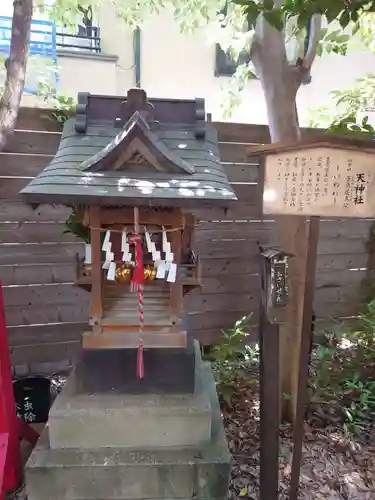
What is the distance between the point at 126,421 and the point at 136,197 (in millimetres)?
1503

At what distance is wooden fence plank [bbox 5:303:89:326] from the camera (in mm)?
4035

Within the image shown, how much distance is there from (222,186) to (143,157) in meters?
0.50

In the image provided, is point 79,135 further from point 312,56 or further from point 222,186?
point 312,56

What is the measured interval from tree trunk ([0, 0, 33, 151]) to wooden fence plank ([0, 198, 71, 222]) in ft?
2.90

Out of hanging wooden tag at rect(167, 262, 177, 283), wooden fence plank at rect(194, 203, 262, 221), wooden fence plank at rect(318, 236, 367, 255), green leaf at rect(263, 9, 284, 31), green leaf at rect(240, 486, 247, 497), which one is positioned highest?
green leaf at rect(263, 9, 284, 31)

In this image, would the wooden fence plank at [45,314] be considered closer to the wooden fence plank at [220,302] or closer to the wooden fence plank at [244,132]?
the wooden fence plank at [220,302]

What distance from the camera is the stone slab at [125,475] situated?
2572 millimetres

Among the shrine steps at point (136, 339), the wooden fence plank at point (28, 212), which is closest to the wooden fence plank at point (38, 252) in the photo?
the wooden fence plank at point (28, 212)

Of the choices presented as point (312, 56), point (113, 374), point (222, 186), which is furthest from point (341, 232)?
point (113, 374)

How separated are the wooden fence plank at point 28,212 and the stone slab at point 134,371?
5.57ft

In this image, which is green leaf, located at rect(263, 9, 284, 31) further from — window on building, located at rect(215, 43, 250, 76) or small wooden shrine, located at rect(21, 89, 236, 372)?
window on building, located at rect(215, 43, 250, 76)

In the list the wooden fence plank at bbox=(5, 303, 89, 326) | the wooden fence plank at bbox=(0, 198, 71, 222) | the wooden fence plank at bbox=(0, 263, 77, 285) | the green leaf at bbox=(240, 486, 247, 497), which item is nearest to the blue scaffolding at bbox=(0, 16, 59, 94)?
the wooden fence plank at bbox=(0, 198, 71, 222)

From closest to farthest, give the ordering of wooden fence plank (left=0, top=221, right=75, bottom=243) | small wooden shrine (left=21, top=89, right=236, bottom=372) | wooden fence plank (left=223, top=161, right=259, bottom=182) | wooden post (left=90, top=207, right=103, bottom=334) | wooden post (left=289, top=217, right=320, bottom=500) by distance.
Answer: small wooden shrine (left=21, top=89, right=236, bottom=372) < wooden post (left=289, top=217, right=320, bottom=500) < wooden post (left=90, top=207, right=103, bottom=334) < wooden fence plank (left=0, top=221, right=75, bottom=243) < wooden fence plank (left=223, top=161, right=259, bottom=182)

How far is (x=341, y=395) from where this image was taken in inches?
151
